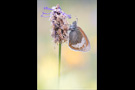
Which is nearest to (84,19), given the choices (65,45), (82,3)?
(82,3)

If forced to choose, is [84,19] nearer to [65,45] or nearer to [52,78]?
[65,45]

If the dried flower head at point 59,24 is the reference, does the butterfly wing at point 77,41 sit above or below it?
below

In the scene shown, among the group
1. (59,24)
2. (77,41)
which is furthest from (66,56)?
(59,24)
